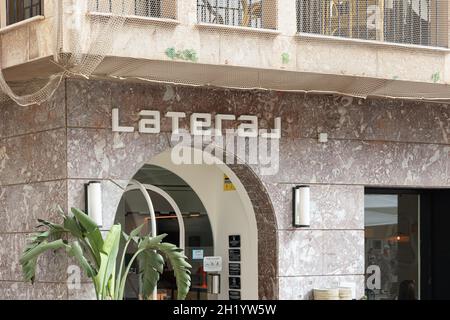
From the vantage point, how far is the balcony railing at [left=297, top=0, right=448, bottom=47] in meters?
8.88

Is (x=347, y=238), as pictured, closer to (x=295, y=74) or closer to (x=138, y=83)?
(x=295, y=74)

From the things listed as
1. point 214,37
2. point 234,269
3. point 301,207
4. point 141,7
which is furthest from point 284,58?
point 234,269

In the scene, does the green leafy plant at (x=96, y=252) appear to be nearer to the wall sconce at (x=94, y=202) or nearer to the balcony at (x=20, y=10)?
the wall sconce at (x=94, y=202)

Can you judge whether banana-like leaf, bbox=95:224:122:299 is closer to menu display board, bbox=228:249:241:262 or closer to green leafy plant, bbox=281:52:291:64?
green leafy plant, bbox=281:52:291:64

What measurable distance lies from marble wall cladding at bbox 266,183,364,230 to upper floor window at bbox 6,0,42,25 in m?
3.15

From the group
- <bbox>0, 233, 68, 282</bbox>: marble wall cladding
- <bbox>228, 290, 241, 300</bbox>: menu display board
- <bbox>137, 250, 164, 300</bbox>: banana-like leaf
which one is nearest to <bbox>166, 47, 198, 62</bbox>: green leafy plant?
<bbox>137, 250, 164, 300</bbox>: banana-like leaf

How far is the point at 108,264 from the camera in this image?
313 inches

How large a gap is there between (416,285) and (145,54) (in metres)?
5.47

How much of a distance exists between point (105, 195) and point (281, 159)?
Answer: 213cm

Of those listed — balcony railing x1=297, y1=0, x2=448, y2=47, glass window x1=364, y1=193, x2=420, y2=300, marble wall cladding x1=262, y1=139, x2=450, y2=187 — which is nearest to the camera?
balcony railing x1=297, y1=0, x2=448, y2=47

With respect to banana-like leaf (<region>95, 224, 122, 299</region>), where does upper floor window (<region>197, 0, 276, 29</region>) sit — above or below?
above

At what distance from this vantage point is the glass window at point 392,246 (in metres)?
10.8

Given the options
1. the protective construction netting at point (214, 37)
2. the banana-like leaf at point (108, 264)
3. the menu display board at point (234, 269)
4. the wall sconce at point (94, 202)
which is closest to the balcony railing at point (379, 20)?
the protective construction netting at point (214, 37)

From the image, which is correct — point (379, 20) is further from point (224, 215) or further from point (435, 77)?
point (224, 215)
